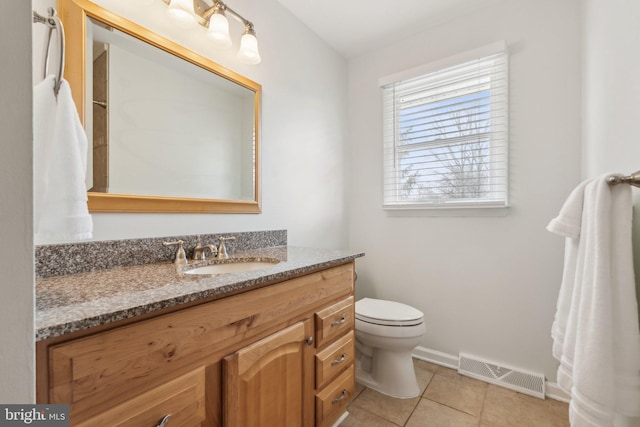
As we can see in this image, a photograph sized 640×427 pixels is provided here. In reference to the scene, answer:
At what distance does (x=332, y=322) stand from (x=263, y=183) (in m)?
0.90

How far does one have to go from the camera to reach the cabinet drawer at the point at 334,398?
1192mm

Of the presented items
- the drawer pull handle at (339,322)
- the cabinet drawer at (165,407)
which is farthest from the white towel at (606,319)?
the cabinet drawer at (165,407)

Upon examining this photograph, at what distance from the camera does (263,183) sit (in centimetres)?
169

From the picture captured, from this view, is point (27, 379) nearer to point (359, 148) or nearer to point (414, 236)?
point (414, 236)

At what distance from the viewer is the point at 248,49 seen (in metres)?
1.47

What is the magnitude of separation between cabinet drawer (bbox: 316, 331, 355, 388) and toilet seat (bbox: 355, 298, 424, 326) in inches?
12.0

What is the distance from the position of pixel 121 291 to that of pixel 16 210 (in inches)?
17.4

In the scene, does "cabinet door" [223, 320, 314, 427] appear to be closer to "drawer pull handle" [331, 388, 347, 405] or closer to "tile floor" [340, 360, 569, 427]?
"drawer pull handle" [331, 388, 347, 405]

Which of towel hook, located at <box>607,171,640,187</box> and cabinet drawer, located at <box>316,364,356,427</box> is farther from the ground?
towel hook, located at <box>607,171,640,187</box>

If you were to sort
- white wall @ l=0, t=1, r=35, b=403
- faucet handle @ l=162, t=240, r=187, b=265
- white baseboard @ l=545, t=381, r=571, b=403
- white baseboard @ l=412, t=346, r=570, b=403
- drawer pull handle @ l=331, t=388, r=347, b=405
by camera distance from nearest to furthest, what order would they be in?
white wall @ l=0, t=1, r=35, b=403, faucet handle @ l=162, t=240, r=187, b=265, drawer pull handle @ l=331, t=388, r=347, b=405, white baseboard @ l=545, t=381, r=571, b=403, white baseboard @ l=412, t=346, r=570, b=403

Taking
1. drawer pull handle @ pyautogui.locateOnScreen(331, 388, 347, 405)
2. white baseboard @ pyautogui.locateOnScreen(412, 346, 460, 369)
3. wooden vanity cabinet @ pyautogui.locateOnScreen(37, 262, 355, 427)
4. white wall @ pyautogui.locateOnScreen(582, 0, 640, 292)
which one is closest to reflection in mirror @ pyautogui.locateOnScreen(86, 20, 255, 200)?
wooden vanity cabinet @ pyautogui.locateOnScreen(37, 262, 355, 427)

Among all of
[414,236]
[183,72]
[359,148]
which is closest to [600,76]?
[414,236]

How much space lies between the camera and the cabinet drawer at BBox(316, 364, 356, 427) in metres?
1.19

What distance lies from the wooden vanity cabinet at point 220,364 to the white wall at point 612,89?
41.4 inches
